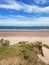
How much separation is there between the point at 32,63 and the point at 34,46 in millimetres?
777

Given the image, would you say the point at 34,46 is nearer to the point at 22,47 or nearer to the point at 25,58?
the point at 22,47

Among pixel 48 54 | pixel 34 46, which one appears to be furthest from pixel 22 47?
pixel 48 54

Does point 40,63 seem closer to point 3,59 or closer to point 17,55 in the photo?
point 17,55

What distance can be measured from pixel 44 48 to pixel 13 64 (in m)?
2.00

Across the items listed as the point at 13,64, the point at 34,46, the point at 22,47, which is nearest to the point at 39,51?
the point at 34,46

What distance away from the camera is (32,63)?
4.25m

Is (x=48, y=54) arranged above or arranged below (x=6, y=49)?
below

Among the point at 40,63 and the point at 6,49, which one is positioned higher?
the point at 6,49

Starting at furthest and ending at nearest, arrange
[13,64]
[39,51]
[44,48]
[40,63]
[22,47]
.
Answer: [44,48] < [39,51] < [22,47] < [40,63] < [13,64]

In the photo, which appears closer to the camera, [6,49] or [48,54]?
[6,49]

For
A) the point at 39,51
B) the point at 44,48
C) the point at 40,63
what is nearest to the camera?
the point at 40,63

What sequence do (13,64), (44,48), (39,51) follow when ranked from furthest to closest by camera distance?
(44,48)
(39,51)
(13,64)

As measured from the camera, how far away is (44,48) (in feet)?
19.2

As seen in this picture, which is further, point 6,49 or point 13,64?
point 6,49
